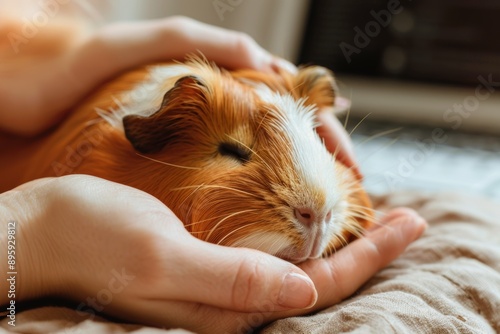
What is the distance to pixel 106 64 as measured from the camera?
115cm

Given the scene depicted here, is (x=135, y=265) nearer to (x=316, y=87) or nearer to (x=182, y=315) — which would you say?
(x=182, y=315)

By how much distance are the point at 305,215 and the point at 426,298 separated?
0.71 feet

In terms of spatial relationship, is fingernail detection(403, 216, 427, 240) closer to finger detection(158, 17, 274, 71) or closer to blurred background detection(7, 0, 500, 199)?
finger detection(158, 17, 274, 71)

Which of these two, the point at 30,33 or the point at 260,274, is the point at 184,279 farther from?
the point at 30,33

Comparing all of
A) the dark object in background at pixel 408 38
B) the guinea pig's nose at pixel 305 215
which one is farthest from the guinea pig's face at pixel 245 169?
the dark object in background at pixel 408 38

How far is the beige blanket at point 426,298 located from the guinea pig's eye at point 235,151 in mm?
249

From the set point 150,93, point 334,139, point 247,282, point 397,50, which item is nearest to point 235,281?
point 247,282

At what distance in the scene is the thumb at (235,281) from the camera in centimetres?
67

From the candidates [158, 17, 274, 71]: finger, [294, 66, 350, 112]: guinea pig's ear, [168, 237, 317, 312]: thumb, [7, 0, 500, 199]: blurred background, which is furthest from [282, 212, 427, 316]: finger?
[7, 0, 500, 199]: blurred background

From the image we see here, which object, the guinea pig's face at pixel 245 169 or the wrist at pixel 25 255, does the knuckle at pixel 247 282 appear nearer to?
the guinea pig's face at pixel 245 169

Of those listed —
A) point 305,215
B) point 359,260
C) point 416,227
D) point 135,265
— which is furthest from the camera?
point 416,227

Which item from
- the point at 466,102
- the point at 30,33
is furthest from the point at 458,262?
the point at 466,102

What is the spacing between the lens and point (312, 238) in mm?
797

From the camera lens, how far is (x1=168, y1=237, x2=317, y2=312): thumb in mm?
672
